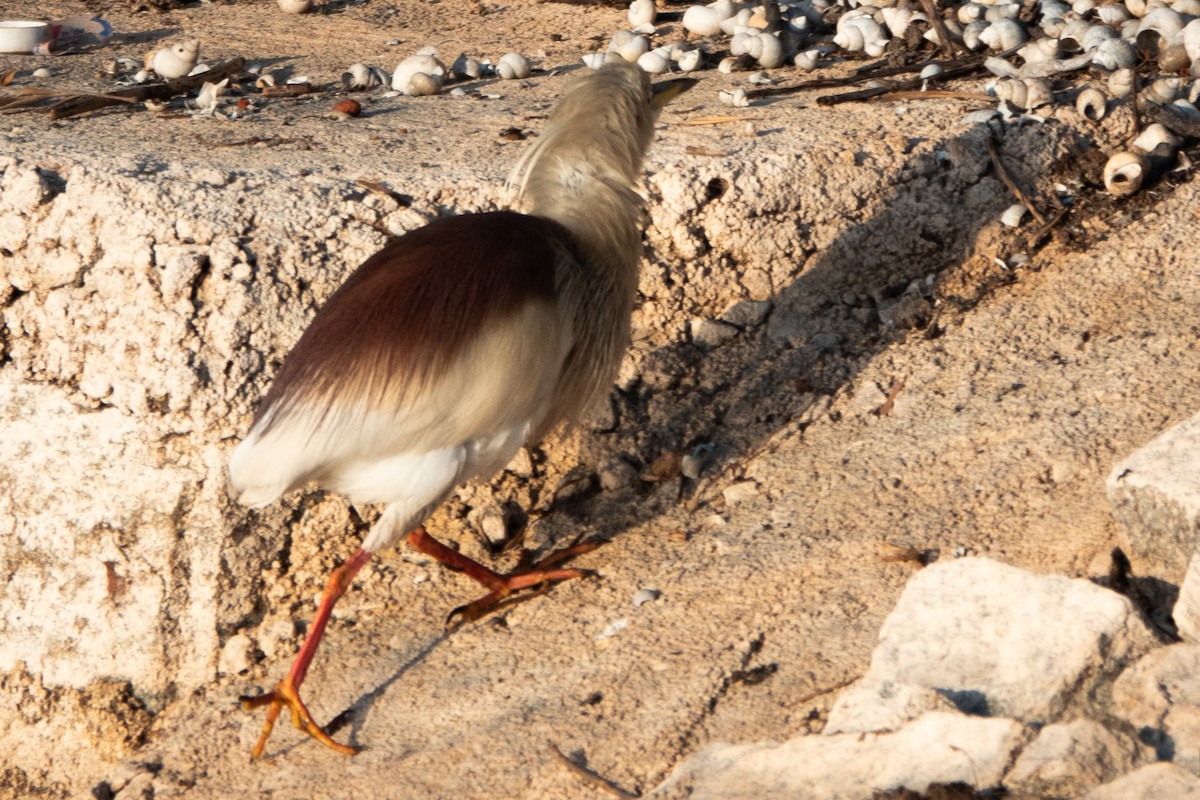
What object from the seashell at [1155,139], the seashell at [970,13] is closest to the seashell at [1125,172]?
the seashell at [1155,139]

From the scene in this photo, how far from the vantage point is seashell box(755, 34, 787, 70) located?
5348 millimetres

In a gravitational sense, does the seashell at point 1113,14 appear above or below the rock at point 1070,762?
above

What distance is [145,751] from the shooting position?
3736 millimetres

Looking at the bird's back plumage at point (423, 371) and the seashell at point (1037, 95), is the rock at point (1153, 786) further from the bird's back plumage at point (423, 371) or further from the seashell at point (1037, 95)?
the seashell at point (1037, 95)

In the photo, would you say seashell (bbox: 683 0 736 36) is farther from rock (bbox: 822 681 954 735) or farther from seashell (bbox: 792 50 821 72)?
rock (bbox: 822 681 954 735)

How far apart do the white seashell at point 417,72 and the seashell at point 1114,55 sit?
2.54 metres

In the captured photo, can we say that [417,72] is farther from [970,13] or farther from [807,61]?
[970,13]

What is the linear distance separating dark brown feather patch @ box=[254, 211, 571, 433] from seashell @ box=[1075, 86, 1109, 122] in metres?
2.38

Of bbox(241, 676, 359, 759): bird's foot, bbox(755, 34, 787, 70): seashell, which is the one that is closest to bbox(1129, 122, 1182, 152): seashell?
bbox(755, 34, 787, 70): seashell

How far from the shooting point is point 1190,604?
2730 millimetres

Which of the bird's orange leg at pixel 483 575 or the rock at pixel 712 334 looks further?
the rock at pixel 712 334

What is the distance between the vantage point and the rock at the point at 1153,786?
2205 mm

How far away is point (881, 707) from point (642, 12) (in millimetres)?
4101

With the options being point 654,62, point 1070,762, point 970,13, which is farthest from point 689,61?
point 1070,762
